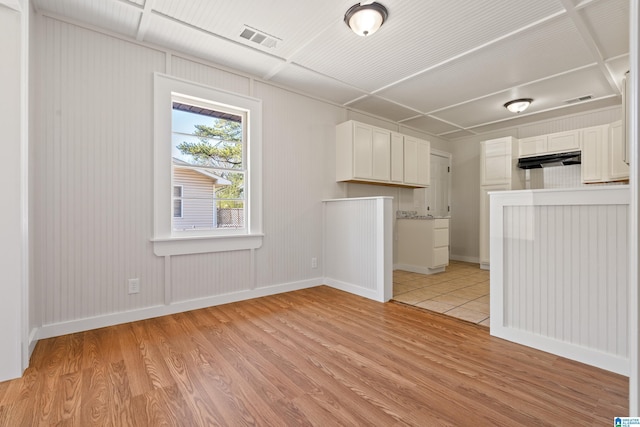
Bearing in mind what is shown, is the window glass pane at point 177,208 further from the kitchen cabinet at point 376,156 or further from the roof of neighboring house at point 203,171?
the kitchen cabinet at point 376,156

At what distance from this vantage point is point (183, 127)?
3.17 m

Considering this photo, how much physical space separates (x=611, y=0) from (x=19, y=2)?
400cm

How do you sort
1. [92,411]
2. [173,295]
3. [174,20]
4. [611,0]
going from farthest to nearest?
1. [173,295]
2. [174,20]
3. [611,0]
4. [92,411]

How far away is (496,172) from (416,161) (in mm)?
1443

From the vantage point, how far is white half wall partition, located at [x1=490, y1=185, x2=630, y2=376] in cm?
193

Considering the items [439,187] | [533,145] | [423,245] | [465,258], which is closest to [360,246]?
[423,245]

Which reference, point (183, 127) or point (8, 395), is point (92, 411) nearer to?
point (8, 395)

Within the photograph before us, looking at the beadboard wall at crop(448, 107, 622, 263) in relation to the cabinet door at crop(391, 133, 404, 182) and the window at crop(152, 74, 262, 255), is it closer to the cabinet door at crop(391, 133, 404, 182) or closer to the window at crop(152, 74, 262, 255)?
the cabinet door at crop(391, 133, 404, 182)

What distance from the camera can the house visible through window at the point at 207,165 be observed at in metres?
3.14

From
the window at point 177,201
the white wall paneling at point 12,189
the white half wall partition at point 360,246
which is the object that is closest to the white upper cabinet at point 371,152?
the white half wall partition at point 360,246

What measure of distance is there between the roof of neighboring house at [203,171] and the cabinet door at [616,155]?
5.03m

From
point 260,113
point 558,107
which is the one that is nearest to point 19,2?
point 260,113

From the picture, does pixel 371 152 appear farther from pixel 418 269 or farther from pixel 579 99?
pixel 579 99

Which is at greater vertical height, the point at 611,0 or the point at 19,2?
the point at 611,0
